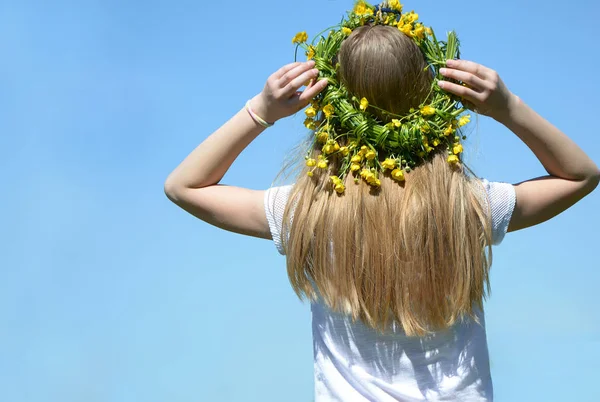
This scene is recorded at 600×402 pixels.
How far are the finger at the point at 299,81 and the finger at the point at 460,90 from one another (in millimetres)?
406

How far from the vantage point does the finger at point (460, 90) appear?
214 centimetres

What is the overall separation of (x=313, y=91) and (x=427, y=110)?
371 mm

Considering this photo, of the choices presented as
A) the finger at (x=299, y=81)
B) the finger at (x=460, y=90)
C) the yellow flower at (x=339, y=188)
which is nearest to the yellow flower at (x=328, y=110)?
the finger at (x=299, y=81)

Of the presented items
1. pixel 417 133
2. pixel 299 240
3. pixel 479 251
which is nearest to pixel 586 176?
pixel 479 251

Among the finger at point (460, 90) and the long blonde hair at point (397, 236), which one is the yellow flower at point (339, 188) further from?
the finger at point (460, 90)

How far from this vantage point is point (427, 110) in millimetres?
2152

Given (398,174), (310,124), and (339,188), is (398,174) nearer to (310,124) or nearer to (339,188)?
(339,188)

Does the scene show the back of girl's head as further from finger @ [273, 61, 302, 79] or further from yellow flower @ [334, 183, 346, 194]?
yellow flower @ [334, 183, 346, 194]

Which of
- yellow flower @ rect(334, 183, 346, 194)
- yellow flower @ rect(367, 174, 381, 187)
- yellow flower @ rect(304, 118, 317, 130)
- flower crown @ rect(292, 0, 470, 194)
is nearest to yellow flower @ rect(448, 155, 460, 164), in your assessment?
flower crown @ rect(292, 0, 470, 194)

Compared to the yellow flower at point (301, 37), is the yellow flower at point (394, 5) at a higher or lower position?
higher

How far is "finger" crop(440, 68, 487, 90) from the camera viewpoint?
2.14 meters

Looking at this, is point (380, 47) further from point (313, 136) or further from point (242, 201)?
point (242, 201)

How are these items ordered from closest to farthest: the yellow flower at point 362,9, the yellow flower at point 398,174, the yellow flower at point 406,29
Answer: the yellow flower at point 398,174
the yellow flower at point 406,29
the yellow flower at point 362,9

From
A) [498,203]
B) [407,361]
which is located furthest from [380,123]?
[407,361]
